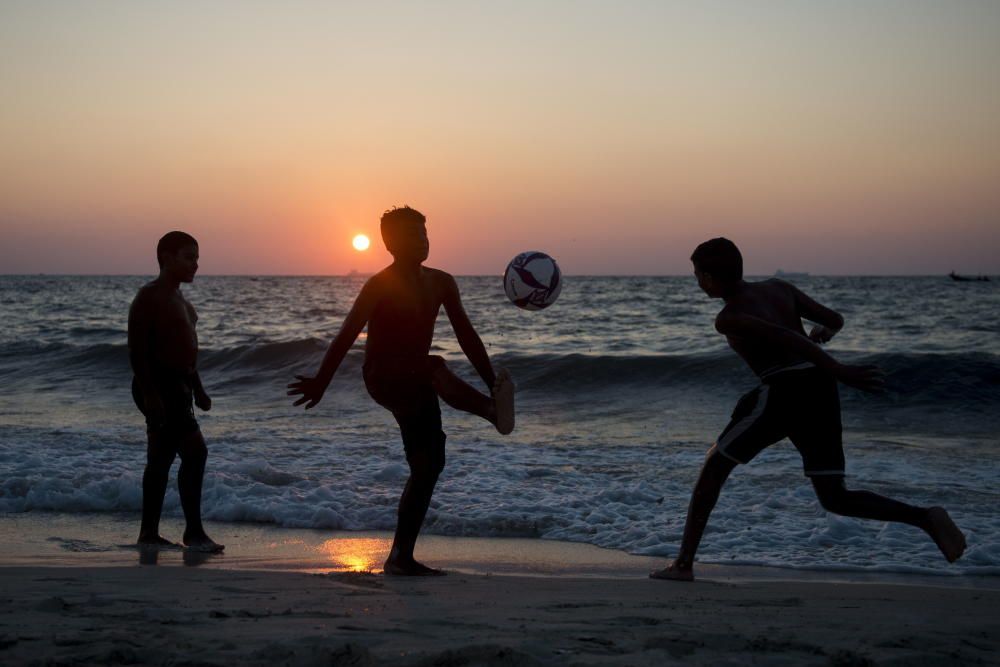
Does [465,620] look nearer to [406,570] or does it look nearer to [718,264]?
[406,570]

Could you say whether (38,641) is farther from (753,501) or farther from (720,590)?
(753,501)

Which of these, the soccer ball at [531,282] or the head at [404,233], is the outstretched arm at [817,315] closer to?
the head at [404,233]

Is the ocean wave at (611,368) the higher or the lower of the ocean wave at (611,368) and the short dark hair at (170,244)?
the lower

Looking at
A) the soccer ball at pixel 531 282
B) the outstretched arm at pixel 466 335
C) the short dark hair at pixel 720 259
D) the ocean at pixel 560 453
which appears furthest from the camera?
the soccer ball at pixel 531 282

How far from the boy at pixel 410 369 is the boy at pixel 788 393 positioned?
3.88 feet

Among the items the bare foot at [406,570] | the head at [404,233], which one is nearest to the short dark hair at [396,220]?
the head at [404,233]

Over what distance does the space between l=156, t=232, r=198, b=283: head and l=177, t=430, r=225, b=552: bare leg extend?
97 cm

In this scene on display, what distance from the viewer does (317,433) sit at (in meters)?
11.6

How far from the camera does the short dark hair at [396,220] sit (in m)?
5.22

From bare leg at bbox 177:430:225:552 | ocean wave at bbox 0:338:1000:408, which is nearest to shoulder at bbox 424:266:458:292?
bare leg at bbox 177:430:225:552

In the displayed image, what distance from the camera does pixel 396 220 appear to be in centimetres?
521

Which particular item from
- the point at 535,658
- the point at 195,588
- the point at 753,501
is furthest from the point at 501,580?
the point at 753,501

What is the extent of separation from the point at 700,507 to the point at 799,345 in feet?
3.48

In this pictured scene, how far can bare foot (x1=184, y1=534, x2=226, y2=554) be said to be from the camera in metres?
6.10
